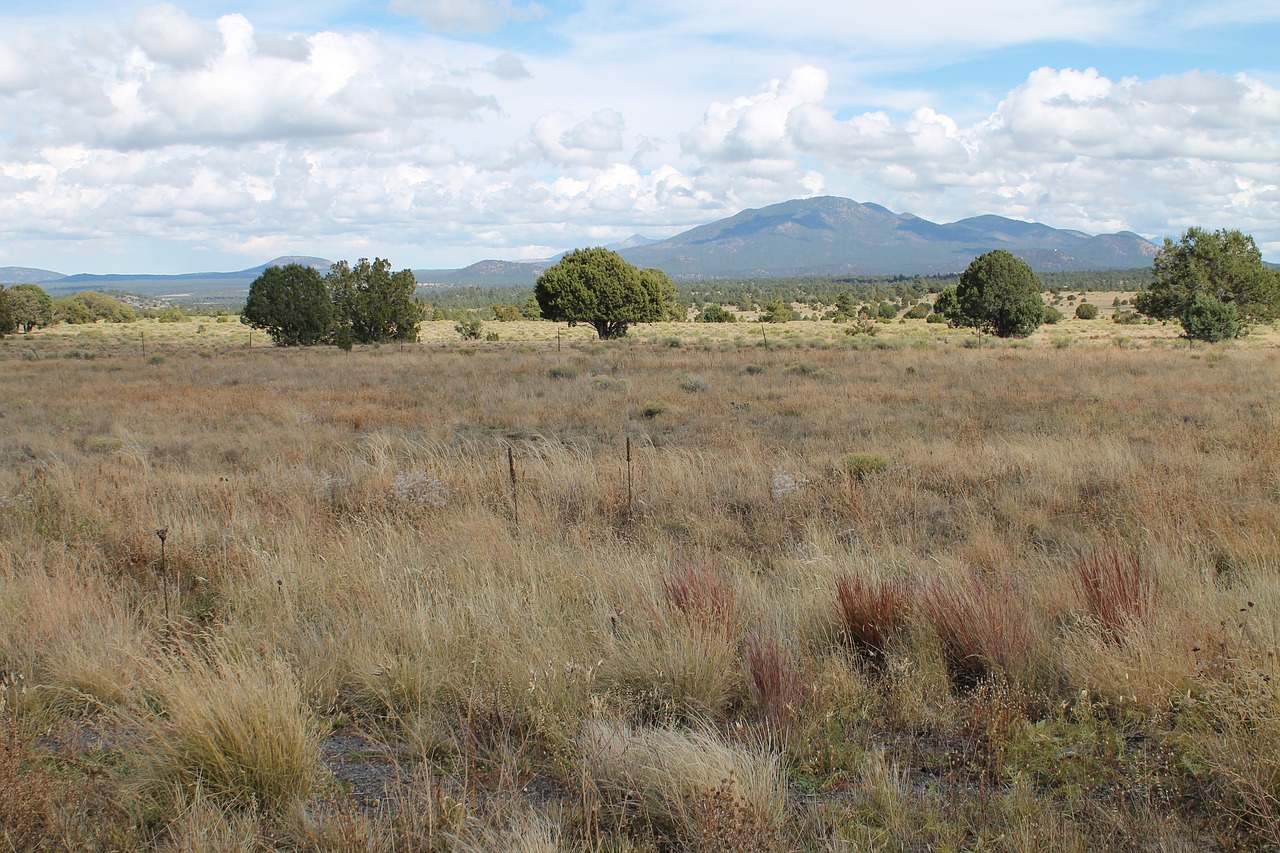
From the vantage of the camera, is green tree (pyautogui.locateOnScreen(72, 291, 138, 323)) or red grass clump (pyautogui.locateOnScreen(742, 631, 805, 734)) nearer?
red grass clump (pyautogui.locateOnScreen(742, 631, 805, 734))

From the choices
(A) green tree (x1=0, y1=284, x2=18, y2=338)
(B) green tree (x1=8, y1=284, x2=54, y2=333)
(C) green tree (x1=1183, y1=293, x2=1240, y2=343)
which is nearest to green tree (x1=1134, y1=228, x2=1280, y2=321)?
(C) green tree (x1=1183, y1=293, x2=1240, y2=343)

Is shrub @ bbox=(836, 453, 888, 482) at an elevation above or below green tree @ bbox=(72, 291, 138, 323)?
below

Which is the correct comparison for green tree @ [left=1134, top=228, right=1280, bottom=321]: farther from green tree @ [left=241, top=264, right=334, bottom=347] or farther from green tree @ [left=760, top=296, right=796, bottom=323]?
green tree @ [left=241, top=264, right=334, bottom=347]

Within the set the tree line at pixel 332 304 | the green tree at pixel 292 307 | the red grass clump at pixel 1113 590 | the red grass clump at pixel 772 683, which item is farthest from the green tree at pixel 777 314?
the red grass clump at pixel 772 683

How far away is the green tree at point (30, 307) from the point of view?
70825 millimetres

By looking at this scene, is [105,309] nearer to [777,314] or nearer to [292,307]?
[292,307]

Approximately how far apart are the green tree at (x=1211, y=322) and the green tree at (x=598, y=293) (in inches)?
1155

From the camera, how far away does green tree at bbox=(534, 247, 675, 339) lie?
48.8 metres

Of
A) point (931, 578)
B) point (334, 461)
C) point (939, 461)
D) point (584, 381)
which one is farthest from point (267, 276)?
point (931, 578)

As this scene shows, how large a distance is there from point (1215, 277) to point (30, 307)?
95304mm

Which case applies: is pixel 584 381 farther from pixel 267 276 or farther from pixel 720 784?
pixel 267 276

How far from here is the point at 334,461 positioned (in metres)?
9.47

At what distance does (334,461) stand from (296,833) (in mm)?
7403

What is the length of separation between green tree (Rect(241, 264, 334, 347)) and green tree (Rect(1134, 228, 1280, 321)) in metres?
49.9
